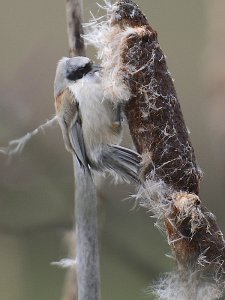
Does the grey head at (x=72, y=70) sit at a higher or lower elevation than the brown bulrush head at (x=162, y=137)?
higher

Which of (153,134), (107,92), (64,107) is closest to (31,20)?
(64,107)

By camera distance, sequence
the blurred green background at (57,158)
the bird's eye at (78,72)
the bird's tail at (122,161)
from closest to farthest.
→ the bird's tail at (122,161), the bird's eye at (78,72), the blurred green background at (57,158)

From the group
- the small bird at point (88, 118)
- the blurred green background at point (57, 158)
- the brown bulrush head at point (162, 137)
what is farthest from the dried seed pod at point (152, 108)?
the blurred green background at point (57, 158)

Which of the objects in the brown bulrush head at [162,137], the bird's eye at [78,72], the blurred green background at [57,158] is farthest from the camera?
the blurred green background at [57,158]

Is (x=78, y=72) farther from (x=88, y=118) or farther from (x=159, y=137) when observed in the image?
(x=159, y=137)

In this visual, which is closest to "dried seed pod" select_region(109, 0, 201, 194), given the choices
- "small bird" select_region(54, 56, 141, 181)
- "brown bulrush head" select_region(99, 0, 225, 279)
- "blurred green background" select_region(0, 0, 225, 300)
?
"brown bulrush head" select_region(99, 0, 225, 279)

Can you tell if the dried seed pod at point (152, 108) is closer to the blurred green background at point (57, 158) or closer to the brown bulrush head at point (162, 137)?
the brown bulrush head at point (162, 137)

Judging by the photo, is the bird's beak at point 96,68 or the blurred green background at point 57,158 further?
the blurred green background at point 57,158

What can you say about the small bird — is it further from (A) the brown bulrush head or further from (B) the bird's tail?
(A) the brown bulrush head

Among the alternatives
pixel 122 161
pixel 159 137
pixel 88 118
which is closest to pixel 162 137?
pixel 159 137
